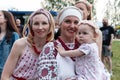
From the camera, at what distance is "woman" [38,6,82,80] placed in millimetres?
3268

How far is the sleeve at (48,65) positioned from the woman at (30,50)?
0.19 metres

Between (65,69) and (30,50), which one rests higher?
(30,50)

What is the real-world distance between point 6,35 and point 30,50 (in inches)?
74.2

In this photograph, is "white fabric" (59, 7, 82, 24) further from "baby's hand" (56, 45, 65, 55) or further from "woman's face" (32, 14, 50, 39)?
"baby's hand" (56, 45, 65, 55)

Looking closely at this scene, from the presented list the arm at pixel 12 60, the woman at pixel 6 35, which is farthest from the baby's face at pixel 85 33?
A: the woman at pixel 6 35

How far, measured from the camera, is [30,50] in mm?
3557

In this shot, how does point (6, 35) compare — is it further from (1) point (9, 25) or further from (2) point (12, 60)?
(2) point (12, 60)

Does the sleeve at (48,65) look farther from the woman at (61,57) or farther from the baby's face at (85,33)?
the baby's face at (85,33)

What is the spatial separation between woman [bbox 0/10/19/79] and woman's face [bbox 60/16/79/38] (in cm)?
198

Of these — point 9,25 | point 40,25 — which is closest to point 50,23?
point 40,25

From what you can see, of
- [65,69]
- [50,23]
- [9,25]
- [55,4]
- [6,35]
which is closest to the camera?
[65,69]

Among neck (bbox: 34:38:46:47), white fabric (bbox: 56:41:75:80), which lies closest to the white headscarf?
neck (bbox: 34:38:46:47)

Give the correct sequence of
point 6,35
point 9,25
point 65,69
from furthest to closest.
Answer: point 9,25 → point 6,35 → point 65,69

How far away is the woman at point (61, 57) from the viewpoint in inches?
129
